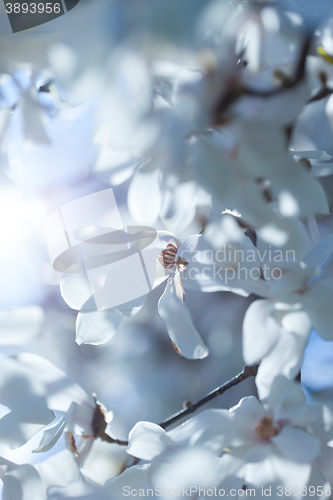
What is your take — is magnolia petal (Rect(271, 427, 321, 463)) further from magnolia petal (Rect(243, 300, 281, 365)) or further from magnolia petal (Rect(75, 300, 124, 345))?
magnolia petal (Rect(75, 300, 124, 345))

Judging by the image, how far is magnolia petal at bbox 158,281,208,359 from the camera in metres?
0.37

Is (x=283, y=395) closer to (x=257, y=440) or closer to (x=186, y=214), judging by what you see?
(x=257, y=440)

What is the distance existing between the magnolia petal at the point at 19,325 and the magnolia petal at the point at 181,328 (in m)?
0.20

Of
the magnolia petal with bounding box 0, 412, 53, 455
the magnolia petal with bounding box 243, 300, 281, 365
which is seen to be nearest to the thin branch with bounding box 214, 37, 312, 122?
the magnolia petal with bounding box 243, 300, 281, 365

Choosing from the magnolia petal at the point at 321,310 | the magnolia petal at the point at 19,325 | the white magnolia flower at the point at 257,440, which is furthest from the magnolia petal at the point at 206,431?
the magnolia petal at the point at 19,325

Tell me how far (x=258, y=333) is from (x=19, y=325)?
321 millimetres

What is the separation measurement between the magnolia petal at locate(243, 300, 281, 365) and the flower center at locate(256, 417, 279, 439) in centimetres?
9

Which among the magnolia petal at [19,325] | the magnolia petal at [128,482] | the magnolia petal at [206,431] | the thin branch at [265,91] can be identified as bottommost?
the magnolia petal at [128,482]

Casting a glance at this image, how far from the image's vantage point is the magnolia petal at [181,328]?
37 centimetres

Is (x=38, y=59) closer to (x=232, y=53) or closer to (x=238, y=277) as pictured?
(x=232, y=53)

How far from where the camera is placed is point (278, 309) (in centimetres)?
35

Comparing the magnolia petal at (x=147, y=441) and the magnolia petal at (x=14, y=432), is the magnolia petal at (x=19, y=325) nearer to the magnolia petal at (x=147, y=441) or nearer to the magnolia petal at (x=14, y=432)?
the magnolia petal at (x=14, y=432)

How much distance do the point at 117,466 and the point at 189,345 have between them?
31 cm

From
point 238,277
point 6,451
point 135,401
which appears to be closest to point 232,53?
point 238,277
